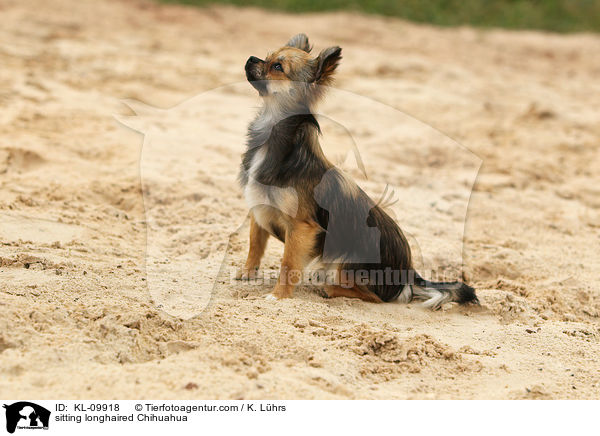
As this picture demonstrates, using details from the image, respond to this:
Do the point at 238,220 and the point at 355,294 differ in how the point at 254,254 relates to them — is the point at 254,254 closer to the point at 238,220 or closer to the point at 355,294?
the point at 355,294

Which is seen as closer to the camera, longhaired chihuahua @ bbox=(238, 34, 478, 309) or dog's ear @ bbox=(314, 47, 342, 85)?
dog's ear @ bbox=(314, 47, 342, 85)

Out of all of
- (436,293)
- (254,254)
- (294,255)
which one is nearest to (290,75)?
(294,255)

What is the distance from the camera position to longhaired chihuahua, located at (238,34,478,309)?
410 centimetres

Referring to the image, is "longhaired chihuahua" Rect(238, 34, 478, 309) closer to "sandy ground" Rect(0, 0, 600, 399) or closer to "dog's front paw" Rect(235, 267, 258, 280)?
"sandy ground" Rect(0, 0, 600, 399)

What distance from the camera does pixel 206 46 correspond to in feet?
36.3

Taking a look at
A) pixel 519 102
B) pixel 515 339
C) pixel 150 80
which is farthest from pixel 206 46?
pixel 515 339

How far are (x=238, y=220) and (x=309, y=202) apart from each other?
1.53 metres

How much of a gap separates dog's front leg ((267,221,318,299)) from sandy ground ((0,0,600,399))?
134 millimetres

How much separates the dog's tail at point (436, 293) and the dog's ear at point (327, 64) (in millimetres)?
1535

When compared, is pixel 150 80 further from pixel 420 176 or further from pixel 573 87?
pixel 573 87

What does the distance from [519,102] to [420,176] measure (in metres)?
3.70
